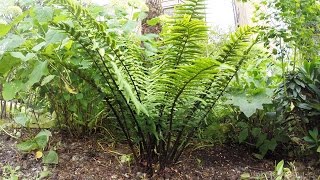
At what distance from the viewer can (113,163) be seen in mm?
1381

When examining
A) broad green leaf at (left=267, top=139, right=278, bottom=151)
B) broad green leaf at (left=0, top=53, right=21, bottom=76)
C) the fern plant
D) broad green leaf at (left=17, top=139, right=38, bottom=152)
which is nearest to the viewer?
the fern plant

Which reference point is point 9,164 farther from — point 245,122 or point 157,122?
point 245,122

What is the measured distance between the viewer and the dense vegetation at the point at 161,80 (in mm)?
1081

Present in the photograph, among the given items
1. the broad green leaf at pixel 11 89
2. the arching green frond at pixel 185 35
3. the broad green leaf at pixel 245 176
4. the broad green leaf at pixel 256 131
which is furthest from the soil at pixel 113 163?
the arching green frond at pixel 185 35

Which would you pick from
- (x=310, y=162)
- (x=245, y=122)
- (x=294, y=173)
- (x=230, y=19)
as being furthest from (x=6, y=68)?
(x=230, y=19)

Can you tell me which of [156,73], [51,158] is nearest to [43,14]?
[156,73]

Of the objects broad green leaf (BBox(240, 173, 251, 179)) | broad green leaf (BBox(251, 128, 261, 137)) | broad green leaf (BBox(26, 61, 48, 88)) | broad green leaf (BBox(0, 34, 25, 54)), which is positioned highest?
broad green leaf (BBox(0, 34, 25, 54))

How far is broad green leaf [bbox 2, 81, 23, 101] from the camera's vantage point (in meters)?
1.18

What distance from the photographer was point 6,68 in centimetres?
119

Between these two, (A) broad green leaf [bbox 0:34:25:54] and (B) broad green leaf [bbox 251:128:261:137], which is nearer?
(A) broad green leaf [bbox 0:34:25:54]

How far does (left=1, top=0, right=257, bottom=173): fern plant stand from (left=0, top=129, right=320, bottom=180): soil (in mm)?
101

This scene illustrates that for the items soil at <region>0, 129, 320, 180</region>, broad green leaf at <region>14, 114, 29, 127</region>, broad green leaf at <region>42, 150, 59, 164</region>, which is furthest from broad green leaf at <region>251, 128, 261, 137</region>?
broad green leaf at <region>14, 114, 29, 127</region>

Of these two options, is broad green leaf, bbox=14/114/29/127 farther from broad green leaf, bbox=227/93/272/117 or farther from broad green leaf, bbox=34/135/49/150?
broad green leaf, bbox=227/93/272/117

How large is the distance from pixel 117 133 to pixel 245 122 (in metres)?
0.62
